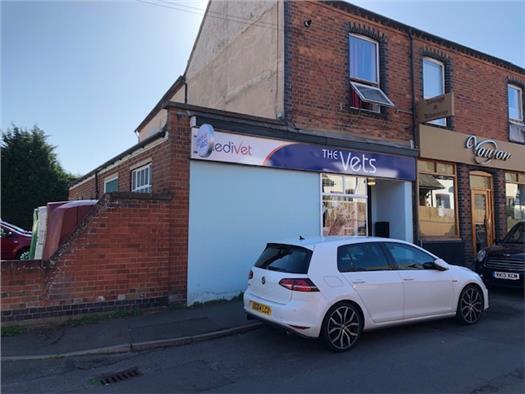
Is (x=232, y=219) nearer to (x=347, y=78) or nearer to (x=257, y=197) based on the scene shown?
Result: (x=257, y=197)

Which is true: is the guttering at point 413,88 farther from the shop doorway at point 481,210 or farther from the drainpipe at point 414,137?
the shop doorway at point 481,210

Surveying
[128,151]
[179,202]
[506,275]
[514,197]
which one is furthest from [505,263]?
[128,151]

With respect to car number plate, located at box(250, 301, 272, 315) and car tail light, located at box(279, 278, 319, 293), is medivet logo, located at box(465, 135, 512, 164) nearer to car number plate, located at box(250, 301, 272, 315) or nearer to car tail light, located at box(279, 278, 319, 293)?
car tail light, located at box(279, 278, 319, 293)

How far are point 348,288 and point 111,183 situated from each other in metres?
10.1

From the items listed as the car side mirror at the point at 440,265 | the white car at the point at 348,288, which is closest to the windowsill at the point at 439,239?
the white car at the point at 348,288

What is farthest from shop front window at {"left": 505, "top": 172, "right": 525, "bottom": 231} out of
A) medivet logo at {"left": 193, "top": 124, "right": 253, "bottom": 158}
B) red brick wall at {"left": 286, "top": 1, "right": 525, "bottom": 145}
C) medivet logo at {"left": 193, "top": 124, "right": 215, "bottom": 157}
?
medivet logo at {"left": 193, "top": 124, "right": 215, "bottom": 157}

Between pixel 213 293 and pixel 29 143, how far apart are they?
22625mm

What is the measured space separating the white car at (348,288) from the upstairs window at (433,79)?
7451mm

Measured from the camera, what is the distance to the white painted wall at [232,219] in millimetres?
8156

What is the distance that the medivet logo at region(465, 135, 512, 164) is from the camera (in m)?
13.2

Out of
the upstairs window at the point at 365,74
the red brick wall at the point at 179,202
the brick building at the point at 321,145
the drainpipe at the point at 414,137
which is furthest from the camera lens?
the drainpipe at the point at 414,137

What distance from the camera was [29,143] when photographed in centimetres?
2558

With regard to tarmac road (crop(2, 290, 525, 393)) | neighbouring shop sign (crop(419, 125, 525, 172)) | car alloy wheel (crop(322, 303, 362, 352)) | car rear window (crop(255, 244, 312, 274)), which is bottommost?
tarmac road (crop(2, 290, 525, 393))

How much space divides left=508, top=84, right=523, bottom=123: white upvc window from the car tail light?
13.4m
